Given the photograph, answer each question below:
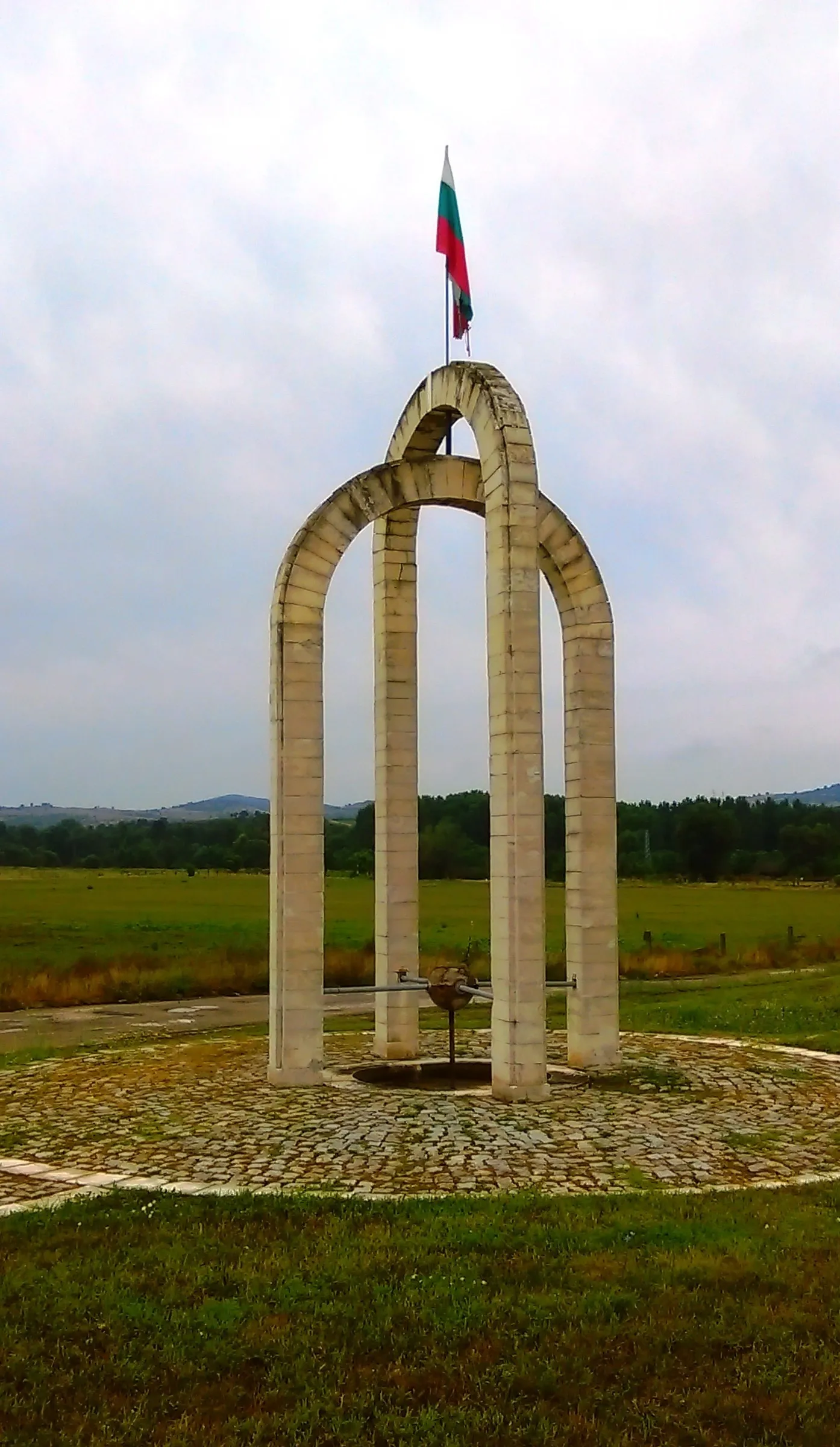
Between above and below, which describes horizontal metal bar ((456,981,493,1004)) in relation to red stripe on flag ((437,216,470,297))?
below

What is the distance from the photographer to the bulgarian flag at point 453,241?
1527cm

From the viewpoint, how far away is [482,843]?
70750mm

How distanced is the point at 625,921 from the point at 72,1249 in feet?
137

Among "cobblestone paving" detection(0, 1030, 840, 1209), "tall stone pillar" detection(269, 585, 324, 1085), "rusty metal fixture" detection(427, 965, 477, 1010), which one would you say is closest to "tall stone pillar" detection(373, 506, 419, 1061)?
"cobblestone paving" detection(0, 1030, 840, 1209)

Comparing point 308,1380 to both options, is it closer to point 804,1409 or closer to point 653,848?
point 804,1409

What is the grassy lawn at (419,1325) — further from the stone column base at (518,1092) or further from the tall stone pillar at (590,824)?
the tall stone pillar at (590,824)

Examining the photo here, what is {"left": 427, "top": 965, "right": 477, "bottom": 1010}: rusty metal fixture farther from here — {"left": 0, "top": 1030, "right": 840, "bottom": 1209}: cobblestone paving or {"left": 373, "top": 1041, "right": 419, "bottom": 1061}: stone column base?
{"left": 373, "top": 1041, "right": 419, "bottom": 1061}: stone column base

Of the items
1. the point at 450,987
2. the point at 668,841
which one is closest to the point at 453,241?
the point at 450,987

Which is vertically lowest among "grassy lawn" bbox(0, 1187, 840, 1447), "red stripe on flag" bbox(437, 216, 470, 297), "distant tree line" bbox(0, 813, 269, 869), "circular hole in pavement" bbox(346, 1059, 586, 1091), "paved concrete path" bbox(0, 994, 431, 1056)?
"paved concrete path" bbox(0, 994, 431, 1056)

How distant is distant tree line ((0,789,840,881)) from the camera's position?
2677 inches

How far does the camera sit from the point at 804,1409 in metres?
5.63

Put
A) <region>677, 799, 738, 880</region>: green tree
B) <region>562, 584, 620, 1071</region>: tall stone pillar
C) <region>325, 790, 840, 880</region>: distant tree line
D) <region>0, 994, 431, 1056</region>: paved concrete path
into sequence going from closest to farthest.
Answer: <region>562, 584, 620, 1071</region>: tall stone pillar, <region>0, 994, 431, 1056</region>: paved concrete path, <region>325, 790, 840, 880</region>: distant tree line, <region>677, 799, 738, 880</region>: green tree

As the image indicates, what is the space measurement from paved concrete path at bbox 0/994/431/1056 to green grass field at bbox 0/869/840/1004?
95 centimetres

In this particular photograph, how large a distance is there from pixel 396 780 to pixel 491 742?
275 cm
